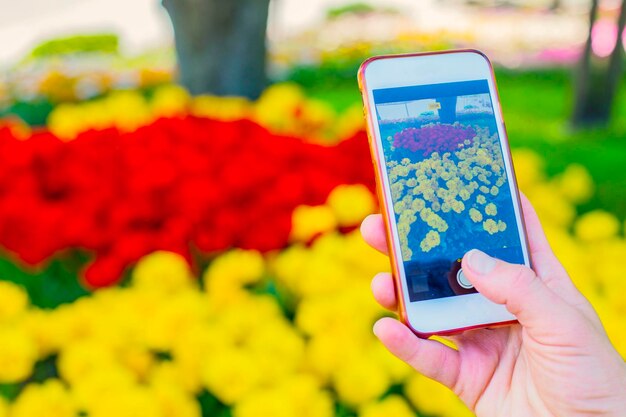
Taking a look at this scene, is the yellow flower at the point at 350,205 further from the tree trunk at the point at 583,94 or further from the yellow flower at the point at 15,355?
the tree trunk at the point at 583,94

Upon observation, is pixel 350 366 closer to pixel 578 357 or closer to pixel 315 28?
pixel 578 357

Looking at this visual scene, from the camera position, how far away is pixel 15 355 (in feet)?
5.22

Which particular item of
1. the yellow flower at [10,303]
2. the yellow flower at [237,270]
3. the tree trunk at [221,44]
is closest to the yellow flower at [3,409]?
the yellow flower at [10,303]

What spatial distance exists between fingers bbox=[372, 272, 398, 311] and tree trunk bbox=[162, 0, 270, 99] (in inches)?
122

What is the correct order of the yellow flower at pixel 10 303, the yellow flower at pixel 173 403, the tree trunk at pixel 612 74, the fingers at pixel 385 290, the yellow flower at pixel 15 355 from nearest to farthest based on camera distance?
the fingers at pixel 385 290
the yellow flower at pixel 173 403
the yellow flower at pixel 15 355
the yellow flower at pixel 10 303
the tree trunk at pixel 612 74

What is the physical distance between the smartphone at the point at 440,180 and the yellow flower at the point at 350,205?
87 cm

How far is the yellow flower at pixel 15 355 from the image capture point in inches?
62.5

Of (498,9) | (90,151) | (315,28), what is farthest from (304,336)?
(498,9)

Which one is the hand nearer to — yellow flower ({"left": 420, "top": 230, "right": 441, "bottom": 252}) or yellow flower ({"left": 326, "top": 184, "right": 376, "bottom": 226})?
yellow flower ({"left": 420, "top": 230, "right": 441, "bottom": 252})

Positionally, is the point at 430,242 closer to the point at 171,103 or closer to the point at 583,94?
the point at 171,103

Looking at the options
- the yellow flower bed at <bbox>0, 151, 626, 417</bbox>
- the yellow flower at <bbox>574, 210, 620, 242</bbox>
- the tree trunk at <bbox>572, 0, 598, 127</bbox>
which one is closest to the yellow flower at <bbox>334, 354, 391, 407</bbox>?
the yellow flower bed at <bbox>0, 151, 626, 417</bbox>

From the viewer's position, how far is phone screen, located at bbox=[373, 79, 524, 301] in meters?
1.31

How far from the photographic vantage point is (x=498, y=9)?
1169 cm

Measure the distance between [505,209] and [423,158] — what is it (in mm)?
160
